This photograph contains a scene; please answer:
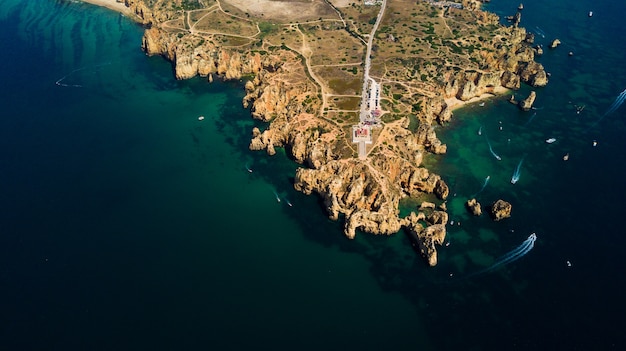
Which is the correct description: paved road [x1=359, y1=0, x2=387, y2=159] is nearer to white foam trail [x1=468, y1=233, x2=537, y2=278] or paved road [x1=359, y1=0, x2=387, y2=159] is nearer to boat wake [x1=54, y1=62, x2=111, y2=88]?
white foam trail [x1=468, y1=233, x2=537, y2=278]

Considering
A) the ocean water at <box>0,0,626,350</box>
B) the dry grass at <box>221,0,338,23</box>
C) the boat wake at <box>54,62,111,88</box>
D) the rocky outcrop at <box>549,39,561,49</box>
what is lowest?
the ocean water at <box>0,0,626,350</box>

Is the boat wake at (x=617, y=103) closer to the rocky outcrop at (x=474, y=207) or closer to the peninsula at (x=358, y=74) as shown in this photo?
the peninsula at (x=358, y=74)

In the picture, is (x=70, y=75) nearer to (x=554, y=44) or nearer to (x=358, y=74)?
(x=358, y=74)

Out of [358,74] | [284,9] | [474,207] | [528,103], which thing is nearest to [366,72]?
[358,74]

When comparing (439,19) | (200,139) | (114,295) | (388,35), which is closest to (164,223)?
(114,295)

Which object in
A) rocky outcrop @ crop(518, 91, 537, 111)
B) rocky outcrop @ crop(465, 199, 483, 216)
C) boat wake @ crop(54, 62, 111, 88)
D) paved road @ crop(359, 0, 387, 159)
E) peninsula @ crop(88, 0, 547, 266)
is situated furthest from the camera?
boat wake @ crop(54, 62, 111, 88)

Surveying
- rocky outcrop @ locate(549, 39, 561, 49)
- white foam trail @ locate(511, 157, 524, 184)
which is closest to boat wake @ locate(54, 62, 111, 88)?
white foam trail @ locate(511, 157, 524, 184)
